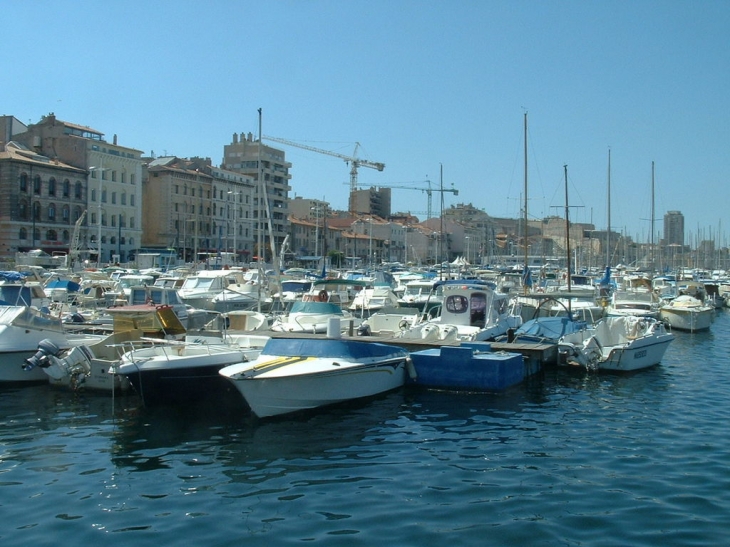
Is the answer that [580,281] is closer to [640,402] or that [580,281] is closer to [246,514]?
[640,402]

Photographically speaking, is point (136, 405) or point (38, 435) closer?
point (38, 435)

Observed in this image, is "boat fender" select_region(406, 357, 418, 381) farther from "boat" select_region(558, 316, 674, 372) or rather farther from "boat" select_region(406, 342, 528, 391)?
"boat" select_region(558, 316, 674, 372)

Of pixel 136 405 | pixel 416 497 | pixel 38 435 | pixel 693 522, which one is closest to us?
pixel 693 522

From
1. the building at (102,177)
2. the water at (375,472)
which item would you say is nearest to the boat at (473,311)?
the water at (375,472)

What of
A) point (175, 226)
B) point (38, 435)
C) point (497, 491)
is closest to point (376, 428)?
point (497, 491)

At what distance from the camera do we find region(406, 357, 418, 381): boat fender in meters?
22.0

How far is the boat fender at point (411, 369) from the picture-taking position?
868 inches

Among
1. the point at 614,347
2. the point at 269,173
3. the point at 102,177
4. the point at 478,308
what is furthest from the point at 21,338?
the point at 269,173

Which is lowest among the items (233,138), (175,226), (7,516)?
(7,516)

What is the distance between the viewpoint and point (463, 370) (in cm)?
2164

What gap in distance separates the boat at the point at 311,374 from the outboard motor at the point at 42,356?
19.9 feet

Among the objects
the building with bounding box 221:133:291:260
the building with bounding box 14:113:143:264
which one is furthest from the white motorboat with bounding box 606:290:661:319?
the building with bounding box 221:133:291:260

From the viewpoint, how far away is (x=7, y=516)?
1158 cm

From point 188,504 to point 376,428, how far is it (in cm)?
617
